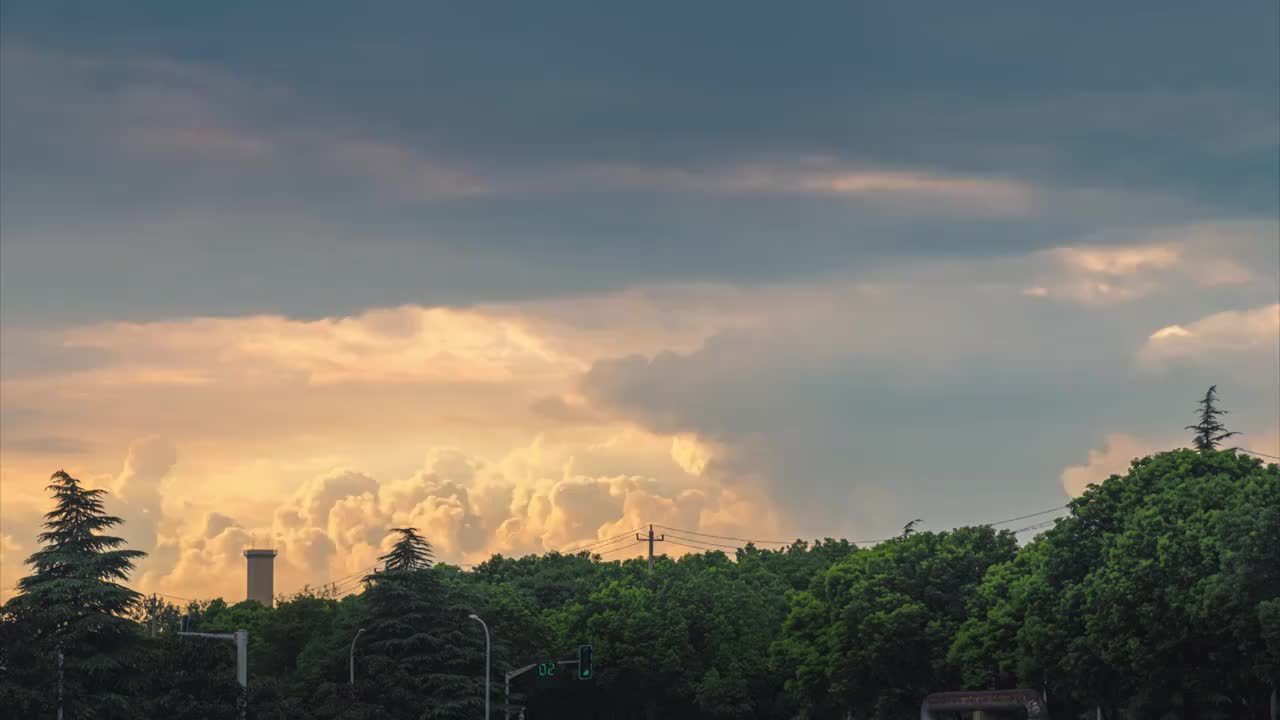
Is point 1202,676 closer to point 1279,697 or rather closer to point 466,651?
point 1279,697

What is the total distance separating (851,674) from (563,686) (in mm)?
31043

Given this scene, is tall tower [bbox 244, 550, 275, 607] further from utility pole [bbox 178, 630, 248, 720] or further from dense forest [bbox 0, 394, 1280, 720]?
utility pole [bbox 178, 630, 248, 720]

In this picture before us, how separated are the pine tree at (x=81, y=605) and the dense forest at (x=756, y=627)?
113 mm

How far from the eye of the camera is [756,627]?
114500 millimetres

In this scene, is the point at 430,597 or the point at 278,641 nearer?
the point at 430,597

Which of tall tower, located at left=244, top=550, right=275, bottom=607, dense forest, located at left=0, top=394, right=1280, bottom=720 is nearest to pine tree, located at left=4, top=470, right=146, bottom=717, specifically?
dense forest, located at left=0, top=394, right=1280, bottom=720

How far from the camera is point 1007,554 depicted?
307ft

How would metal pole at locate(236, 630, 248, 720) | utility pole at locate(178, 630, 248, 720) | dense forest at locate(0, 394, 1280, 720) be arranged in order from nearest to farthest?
utility pole at locate(178, 630, 248, 720) < metal pole at locate(236, 630, 248, 720) < dense forest at locate(0, 394, 1280, 720)

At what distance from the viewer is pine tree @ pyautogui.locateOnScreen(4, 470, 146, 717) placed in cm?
6419

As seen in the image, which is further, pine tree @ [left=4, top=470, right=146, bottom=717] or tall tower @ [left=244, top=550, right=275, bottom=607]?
tall tower @ [left=244, top=550, right=275, bottom=607]

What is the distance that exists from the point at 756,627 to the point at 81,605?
5694 cm

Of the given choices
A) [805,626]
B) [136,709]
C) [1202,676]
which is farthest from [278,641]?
[1202,676]

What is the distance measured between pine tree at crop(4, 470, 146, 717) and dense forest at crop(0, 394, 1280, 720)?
0.11 m

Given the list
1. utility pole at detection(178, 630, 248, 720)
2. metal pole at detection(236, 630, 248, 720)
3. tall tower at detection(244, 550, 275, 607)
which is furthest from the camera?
tall tower at detection(244, 550, 275, 607)
